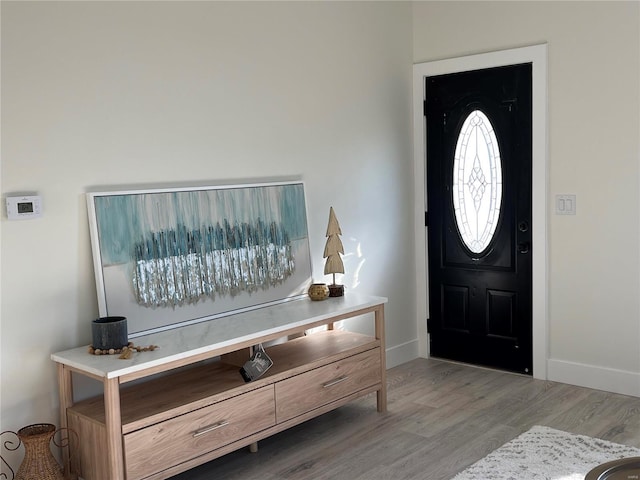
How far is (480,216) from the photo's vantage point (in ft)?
15.6

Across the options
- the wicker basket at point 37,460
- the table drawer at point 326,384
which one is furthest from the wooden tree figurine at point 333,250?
the wicker basket at point 37,460

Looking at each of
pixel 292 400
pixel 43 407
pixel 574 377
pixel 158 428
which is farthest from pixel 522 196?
pixel 43 407

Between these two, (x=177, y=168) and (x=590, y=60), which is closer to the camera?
(x=177, y=168)

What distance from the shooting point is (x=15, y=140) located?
2945 millimetres

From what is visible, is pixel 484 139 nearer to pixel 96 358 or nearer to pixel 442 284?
pixel 442 284

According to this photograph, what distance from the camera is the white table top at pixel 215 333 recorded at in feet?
9.34

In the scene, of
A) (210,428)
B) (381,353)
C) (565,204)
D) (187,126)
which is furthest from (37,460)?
(565,204)

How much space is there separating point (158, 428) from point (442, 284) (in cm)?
263

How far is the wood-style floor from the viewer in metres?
3.33

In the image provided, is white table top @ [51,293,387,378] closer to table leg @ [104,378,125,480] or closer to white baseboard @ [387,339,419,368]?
table leg @ [104,378,125,480]

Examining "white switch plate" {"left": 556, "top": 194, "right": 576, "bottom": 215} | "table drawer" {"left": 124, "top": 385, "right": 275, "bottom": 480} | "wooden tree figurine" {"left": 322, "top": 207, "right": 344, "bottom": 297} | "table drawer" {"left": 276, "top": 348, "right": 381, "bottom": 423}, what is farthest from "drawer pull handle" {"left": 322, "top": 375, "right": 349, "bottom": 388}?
"white switch plate" {"left": 556, "top": 194, "right": 576, "bottom": 215}

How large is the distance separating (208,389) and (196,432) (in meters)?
0.22

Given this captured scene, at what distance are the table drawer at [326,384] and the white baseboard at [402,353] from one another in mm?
916

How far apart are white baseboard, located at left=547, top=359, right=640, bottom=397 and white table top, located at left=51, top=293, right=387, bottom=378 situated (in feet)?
4.41
